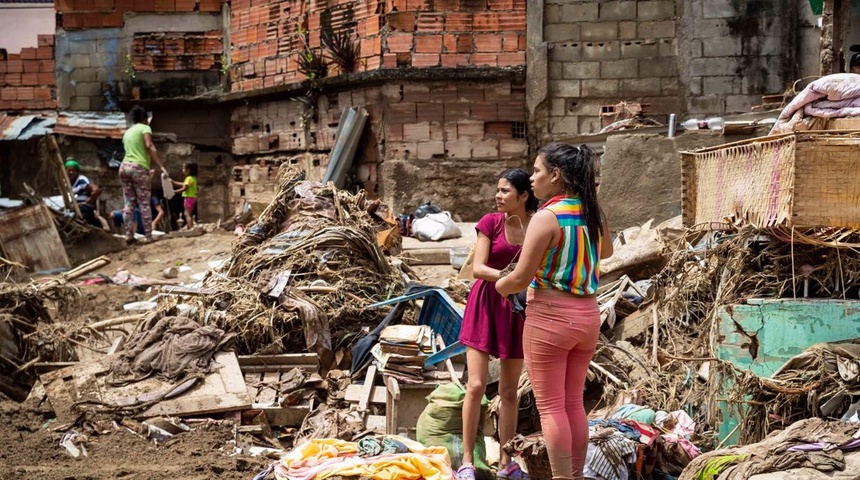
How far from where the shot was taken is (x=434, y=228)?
44.1ft

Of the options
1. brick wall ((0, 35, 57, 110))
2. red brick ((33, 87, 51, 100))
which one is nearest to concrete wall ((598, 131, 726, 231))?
brick wall ((0, 35, 57, 110))

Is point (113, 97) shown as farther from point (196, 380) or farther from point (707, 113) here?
point (196, 380)

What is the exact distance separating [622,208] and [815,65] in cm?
604

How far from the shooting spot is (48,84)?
2144 cm

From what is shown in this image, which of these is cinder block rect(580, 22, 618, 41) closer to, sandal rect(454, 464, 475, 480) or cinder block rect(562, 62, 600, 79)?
cinder block rect(562, 62, 600, 79)

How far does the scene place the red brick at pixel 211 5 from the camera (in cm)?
1942

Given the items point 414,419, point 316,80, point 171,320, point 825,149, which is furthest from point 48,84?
point 825,149

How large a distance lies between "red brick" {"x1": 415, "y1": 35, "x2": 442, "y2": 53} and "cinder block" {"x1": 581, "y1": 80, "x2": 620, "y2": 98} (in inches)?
88.3

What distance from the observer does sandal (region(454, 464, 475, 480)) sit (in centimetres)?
584

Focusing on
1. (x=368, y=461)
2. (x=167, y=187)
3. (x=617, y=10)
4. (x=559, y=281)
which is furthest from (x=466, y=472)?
(x=167, y=187)

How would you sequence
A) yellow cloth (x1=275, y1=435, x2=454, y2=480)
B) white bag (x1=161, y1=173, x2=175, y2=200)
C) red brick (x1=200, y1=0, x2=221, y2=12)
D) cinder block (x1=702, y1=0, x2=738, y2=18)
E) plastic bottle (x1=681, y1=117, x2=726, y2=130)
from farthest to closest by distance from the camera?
red brick (x1=200, y1=0, x2=221, y2=12) < white bag (x1=161, y1=173, x2=175, y2=200) < cinder block (x1=702, y1=0, x2=738, y2=18) < plastic bottle (x1=681, y1=117, x2=726, y2=130) < yellow cloth (x1=275, y1=435, x2=454, y2=480)

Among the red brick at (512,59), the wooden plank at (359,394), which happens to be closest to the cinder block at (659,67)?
the red brick at (512,59)

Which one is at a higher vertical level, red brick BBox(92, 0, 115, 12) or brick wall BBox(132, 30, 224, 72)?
red brick BBox(92, 0, 115, 12)

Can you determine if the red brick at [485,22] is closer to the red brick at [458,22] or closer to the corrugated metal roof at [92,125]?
the red brick at [458,22]
